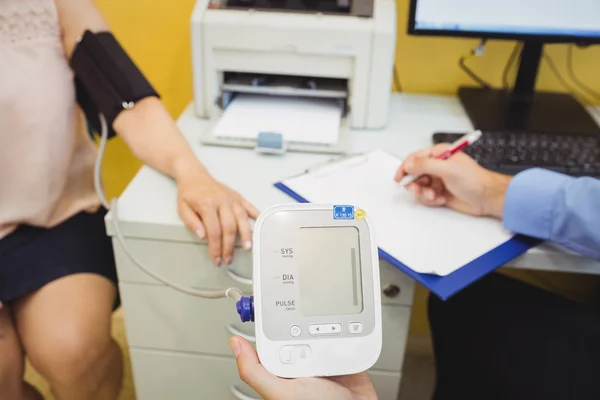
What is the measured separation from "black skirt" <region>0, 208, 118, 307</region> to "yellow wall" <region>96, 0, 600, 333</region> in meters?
0.47

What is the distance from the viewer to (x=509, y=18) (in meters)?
1.02

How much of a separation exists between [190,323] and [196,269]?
11 cm

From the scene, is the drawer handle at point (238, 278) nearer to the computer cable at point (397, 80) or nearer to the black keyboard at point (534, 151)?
the black keyboard at point (534, 151)

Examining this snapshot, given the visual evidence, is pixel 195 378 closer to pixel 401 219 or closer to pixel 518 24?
pixel 401 219

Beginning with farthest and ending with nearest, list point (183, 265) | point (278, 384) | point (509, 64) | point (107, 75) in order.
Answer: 1. point (509, 64)
2. point (107, 75)
3. point (183, 265)
4. point (278, 384)

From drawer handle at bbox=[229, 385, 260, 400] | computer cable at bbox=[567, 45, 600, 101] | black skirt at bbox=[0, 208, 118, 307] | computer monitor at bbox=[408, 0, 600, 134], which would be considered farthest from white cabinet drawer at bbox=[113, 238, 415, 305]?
computer cable at bbox=[567, 45, 600, 101]

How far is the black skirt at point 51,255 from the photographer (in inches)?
34.1

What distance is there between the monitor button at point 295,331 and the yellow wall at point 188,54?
803 mm

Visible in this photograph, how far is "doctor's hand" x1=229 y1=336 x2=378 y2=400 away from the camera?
56 centimetres

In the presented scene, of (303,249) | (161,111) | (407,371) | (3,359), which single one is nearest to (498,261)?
(303,249)

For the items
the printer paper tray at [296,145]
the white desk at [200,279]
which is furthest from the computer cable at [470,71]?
the printer paper tray at [296,145]

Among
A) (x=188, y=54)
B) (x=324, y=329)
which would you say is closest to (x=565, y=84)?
(x=188, y=54)

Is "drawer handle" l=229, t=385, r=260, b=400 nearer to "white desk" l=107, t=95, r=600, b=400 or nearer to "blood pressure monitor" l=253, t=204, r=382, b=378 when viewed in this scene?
"white desk" l=107, t=95, r=600, b=400

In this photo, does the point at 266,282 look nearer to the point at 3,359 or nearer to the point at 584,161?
the point at 3,359
